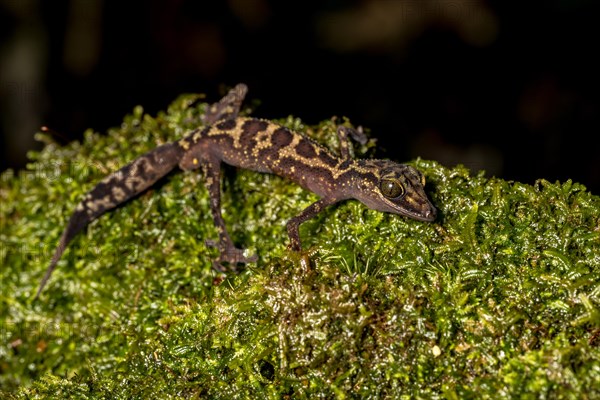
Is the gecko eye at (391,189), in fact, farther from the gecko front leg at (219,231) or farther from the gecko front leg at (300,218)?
the gecko front leg at (219,231)

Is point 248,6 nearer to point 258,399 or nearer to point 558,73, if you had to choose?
point 558,73

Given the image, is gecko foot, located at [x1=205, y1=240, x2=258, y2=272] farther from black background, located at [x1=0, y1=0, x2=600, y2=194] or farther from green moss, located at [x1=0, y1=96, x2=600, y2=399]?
black background, located at [x1=0, y1=0, x2=600, y2=194]

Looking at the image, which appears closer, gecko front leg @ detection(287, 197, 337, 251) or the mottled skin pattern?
gecko front leg @ detection(287, 197, 337, 251)

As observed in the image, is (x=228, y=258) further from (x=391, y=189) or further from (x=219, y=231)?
(x=391, y=189)

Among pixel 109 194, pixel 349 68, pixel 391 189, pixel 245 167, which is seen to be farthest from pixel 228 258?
pixel 349 68

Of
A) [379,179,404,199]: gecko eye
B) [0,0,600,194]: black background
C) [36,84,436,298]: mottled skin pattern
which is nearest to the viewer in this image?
[379,179,404,199]: gecko eye

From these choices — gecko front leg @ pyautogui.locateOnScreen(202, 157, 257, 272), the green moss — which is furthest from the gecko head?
gecko front leg @ pyautogui.locateOnScreen(202, 157, 257, 272)

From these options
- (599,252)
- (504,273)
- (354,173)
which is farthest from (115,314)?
(599,252)
